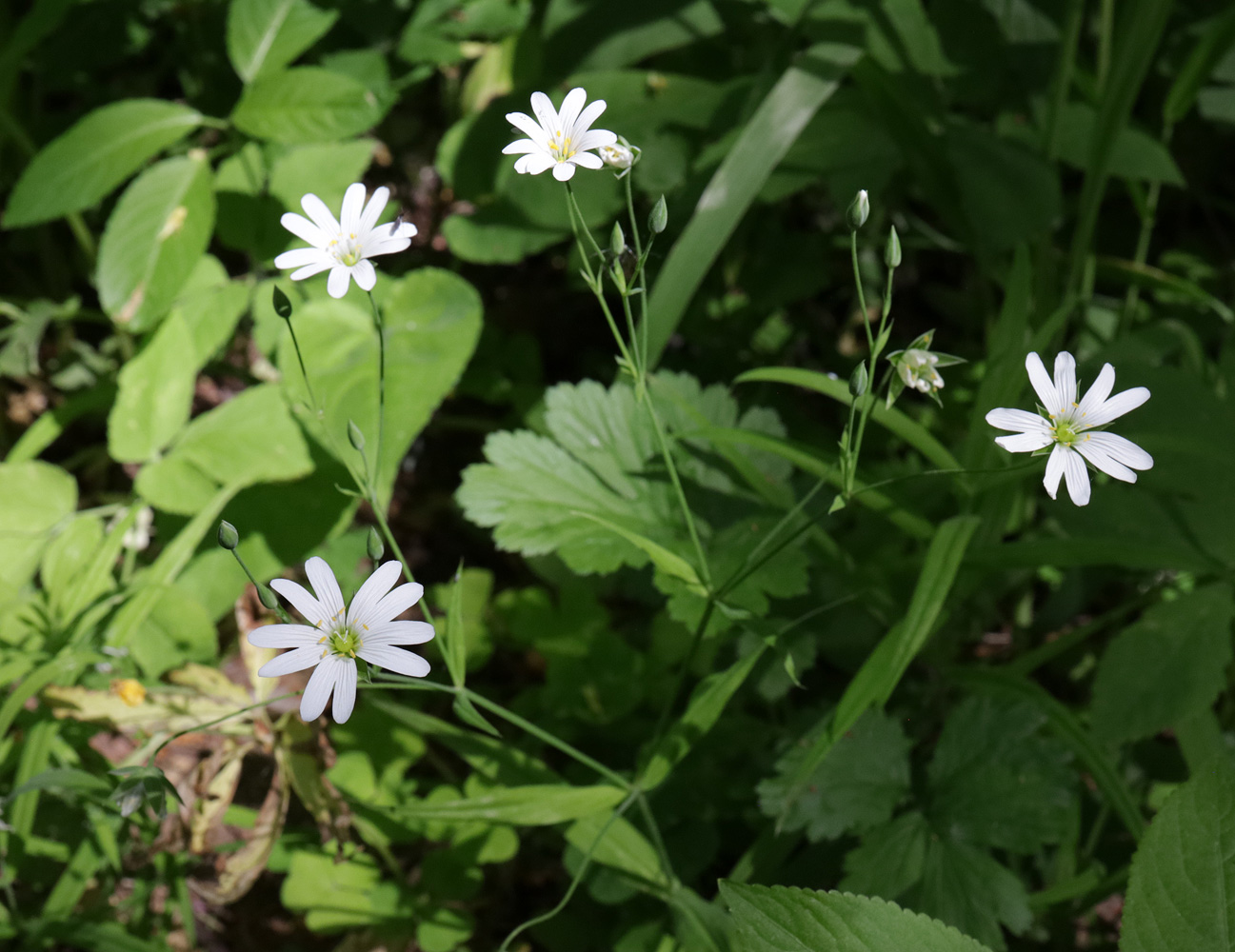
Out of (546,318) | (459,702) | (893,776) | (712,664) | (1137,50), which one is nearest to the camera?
(459,702)

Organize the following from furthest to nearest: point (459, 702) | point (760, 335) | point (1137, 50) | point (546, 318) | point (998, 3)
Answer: point (546, 318), point (760, 335), point (998, 3), point (1137, 50), point (459, 702)

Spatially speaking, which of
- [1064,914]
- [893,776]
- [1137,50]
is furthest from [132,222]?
[1064,914]

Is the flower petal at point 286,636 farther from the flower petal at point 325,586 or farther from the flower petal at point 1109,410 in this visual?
the flower petal at point 1109,410

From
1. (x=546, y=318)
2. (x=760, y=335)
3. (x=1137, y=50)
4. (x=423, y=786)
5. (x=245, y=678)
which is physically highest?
(x=1137, y=50)

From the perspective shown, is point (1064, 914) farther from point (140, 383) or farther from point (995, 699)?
point (140, 383)

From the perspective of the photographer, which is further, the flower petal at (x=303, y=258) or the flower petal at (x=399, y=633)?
the flower petal at (x=303, y=258)

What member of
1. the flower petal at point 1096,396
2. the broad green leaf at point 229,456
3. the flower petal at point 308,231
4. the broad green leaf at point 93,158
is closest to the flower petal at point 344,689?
the flower petal at point 308,231

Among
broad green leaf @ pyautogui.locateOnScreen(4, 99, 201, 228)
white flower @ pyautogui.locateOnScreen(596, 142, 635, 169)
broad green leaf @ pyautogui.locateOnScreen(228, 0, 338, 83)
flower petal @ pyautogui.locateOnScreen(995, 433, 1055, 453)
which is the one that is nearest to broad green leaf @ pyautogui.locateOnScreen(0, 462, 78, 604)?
broad green leaf @ pyautogui.locateOnScreen(4, 99, 201, 228)

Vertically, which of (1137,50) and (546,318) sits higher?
(1137,50)
